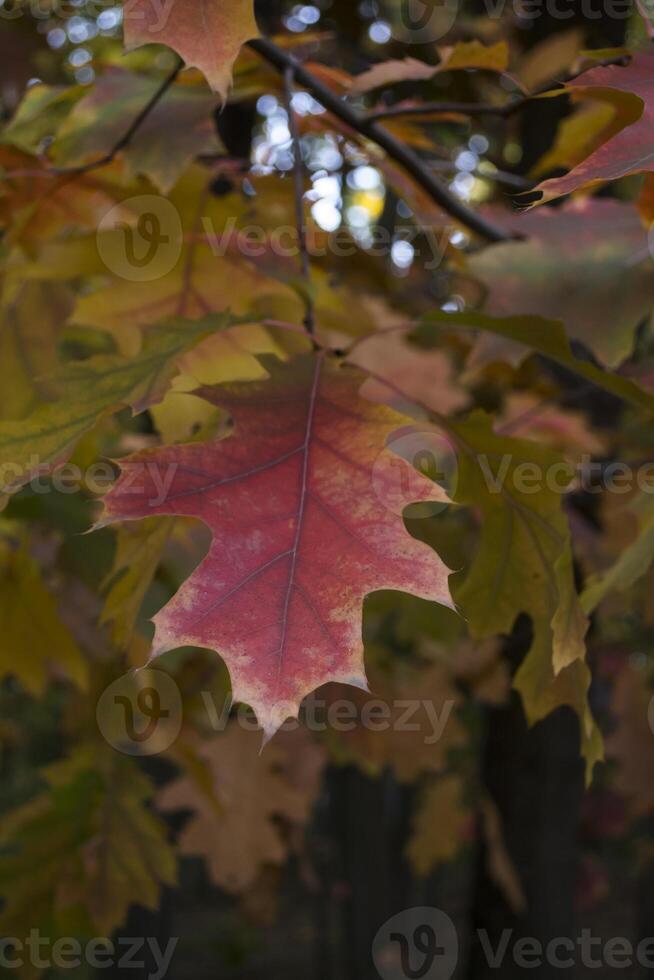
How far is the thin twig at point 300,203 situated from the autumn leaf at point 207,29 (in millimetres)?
307

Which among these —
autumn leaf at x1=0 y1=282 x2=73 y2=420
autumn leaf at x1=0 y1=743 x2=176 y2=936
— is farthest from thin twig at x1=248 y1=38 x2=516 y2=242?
autumn leaf at x1=0 y1=743 x2=176 y2=936

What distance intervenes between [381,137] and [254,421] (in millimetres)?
557

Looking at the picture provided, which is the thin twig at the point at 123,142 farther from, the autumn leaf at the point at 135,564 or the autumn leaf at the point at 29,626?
the autumn leaf at the point at 29,626

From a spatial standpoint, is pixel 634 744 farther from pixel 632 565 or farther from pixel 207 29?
pixel 207 29

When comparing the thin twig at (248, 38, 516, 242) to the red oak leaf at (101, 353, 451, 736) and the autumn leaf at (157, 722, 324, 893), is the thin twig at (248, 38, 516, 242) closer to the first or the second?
the red oak leaf at (101, 353, 451, 736)

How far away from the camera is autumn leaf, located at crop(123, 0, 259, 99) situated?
72 cm

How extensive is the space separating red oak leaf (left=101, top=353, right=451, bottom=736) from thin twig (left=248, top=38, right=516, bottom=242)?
0.43m

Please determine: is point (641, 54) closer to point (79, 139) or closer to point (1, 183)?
point (79, 139)

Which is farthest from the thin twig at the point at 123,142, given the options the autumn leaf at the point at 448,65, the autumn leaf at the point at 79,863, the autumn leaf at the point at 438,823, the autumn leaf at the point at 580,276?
the autumn leaf at the point at 438,823

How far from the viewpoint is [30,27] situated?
103 inches

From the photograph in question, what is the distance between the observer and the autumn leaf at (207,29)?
719 millimetres

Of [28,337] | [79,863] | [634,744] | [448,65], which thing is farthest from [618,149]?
[634,744]

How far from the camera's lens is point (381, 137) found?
123 cm

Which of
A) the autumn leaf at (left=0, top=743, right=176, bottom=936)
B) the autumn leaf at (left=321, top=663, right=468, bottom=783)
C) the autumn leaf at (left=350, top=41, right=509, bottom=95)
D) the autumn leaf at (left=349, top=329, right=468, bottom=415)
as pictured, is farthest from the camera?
the autumn leaf at (left=321, top=663, right=468, bottom=783)
